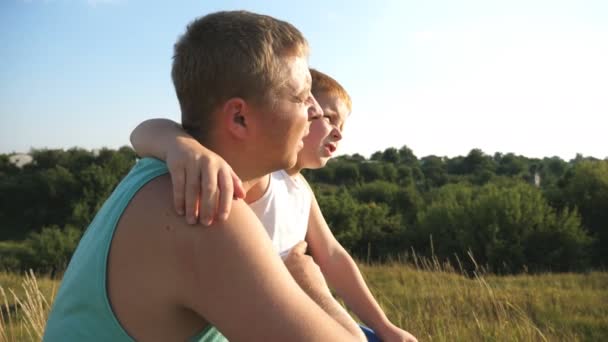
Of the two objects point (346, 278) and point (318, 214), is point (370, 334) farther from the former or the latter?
point (318, 214)

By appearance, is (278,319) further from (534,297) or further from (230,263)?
(534,297)

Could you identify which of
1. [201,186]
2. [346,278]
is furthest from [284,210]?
[201,186]

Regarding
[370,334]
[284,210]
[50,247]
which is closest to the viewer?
[370,334]

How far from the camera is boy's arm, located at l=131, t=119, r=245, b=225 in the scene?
100cm

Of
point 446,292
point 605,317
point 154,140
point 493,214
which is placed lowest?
point 493,214

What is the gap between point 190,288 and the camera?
0.99 meters

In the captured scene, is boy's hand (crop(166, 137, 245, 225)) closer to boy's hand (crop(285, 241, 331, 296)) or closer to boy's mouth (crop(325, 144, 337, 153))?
boy's hand (crop(285, 241, 331, 296))

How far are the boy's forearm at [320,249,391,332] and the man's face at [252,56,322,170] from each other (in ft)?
3.25

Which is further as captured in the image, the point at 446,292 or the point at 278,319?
the point at 446,292

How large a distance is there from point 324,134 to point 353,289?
0.69 metres

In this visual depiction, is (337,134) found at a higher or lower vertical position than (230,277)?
higher

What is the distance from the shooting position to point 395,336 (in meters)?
1.98

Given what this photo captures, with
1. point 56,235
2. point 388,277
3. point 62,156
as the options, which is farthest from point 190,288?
point 62,156

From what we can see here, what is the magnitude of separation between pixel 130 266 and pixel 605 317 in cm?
782
